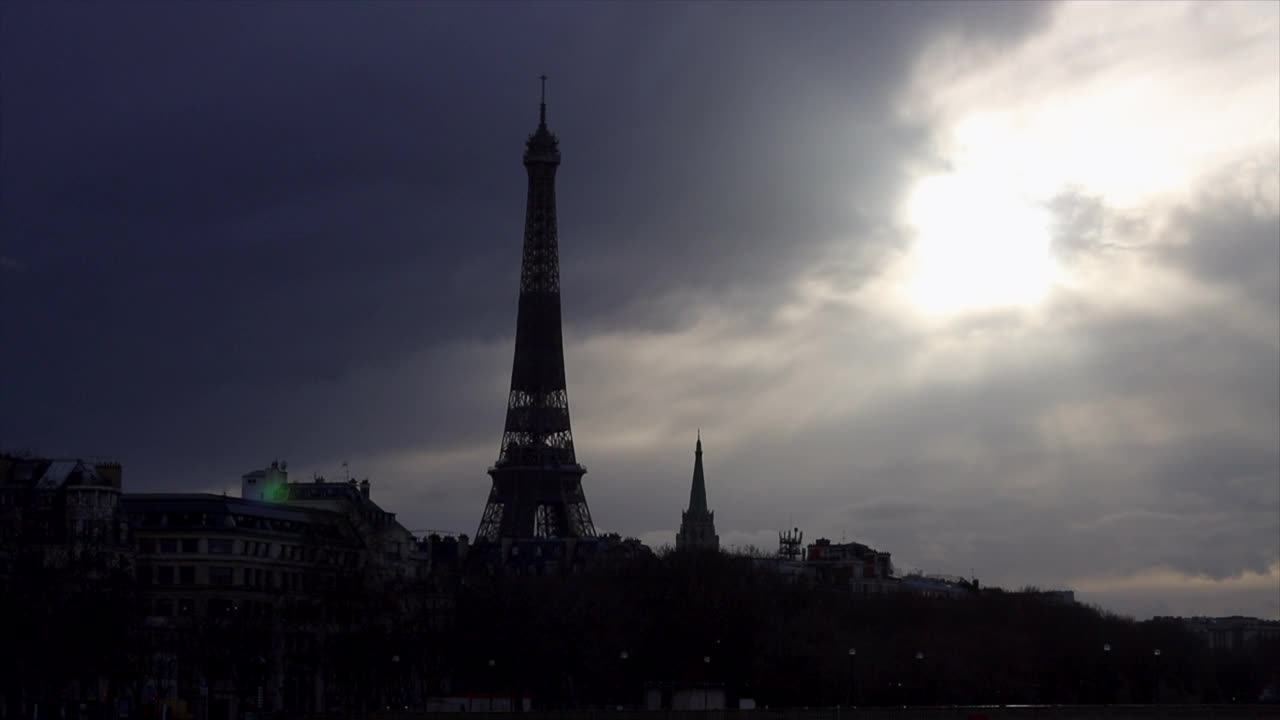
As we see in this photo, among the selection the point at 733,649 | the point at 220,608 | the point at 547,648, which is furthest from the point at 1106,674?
the point at 220,608

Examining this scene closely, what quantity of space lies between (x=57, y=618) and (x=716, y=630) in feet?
148

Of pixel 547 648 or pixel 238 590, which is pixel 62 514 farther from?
pixel 547 648

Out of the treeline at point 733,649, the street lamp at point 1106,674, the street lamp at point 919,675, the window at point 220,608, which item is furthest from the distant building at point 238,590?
the street lamp at point 1106,674

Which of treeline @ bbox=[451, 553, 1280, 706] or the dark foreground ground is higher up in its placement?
treeline @ bbox=[451, 553, 1280, 706]

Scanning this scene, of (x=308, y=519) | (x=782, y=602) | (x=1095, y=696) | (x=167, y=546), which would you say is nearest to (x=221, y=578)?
(x=167, y=546)

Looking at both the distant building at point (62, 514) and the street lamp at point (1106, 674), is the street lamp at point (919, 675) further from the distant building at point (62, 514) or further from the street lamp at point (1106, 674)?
the distant building at point (62, 514)

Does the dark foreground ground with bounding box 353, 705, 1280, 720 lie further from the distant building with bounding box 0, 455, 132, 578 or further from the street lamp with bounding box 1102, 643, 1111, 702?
the street lamp with bounding box 1102, 643, 1111, 702

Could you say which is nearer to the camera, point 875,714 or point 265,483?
point 875,714

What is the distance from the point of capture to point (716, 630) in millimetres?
144250

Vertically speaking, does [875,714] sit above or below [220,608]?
below

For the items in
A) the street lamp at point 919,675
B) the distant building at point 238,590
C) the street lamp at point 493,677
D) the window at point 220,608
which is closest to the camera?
the distant building at point 238,590

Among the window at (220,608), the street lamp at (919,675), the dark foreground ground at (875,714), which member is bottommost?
the dark foreground ground at (875,714)

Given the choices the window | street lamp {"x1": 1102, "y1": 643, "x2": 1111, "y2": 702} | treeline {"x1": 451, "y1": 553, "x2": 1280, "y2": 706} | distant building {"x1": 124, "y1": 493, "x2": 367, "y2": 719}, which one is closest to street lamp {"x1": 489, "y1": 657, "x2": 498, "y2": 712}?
treeline {"x1": 451, "y1": 553, "x2": 1280, "y2": 706}

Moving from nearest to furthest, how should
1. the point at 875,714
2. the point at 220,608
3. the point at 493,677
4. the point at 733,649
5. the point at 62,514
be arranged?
the point at 875,714 → the point at 62,514 → the point at 220,608 → the point at 733,649 → the point at 493,677
